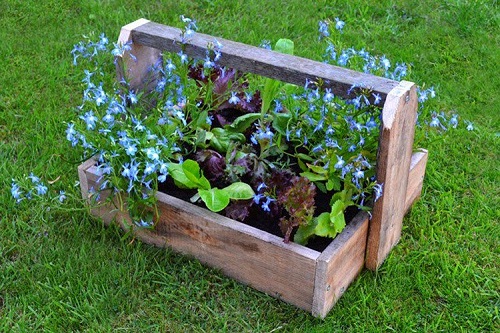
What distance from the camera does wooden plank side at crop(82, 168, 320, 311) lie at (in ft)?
8.80

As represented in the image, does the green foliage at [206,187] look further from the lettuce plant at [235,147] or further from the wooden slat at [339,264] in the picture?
the wooden slat at [339,264]

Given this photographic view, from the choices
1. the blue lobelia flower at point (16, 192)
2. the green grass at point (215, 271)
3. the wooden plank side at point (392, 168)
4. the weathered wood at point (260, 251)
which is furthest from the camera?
the blue lobelia flower at point (16, 192)

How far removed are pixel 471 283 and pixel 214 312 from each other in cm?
101

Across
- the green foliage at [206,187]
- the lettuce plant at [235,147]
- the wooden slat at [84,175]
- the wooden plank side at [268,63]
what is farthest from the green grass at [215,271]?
the wooden plank side at [268,63]

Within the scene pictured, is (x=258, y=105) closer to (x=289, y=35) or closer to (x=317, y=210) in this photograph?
→ (x=317, y=210)

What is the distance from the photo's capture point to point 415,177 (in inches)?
125

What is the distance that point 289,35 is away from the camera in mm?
4715

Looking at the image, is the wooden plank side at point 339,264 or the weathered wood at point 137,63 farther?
the weathered wood at point 137,63

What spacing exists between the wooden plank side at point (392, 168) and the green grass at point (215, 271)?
0.11 metres

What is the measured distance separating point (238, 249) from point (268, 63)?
0.70m

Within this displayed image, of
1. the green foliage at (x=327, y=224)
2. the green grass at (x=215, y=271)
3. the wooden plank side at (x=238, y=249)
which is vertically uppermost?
the green foliage at (x=327, y=224)

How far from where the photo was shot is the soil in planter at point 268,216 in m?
2.82

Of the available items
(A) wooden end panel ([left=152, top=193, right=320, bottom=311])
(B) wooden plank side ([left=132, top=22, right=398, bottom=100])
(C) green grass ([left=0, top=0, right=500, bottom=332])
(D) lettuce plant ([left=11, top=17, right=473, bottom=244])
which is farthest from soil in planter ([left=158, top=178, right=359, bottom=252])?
(B) wooden plank side ([left=132, top=22, right=398, bottom=100])

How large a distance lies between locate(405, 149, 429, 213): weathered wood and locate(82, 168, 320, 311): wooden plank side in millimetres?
701
